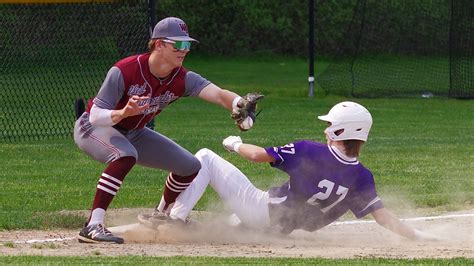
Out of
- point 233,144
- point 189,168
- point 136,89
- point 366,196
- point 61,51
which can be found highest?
point 136,89

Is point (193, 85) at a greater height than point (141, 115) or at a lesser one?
greater

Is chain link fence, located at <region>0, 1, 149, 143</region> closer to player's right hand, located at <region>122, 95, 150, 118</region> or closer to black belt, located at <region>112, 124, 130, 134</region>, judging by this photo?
black belt, located at <region>112, 124, 130, 134</region>

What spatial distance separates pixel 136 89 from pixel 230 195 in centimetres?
117

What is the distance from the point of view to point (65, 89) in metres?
16.7

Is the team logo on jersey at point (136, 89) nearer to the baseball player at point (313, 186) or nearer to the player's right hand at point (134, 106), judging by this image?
the player's right hand at point (134, 106)

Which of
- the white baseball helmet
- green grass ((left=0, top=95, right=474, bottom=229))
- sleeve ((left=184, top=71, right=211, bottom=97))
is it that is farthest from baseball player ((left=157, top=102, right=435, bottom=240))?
green grass ((left=0, top=95, right=474, bottom=229))

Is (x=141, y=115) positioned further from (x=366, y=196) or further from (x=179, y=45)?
(x=366, y=196)

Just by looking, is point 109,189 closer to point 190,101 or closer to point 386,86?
point 190,101

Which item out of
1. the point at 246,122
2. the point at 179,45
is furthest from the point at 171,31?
the point at 246,122

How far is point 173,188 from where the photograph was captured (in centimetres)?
906

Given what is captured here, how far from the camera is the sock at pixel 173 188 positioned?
9000mm

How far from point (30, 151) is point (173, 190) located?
19.4 feet

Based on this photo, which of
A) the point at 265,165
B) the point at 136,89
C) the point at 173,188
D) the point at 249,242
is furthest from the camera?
the point at 265,165

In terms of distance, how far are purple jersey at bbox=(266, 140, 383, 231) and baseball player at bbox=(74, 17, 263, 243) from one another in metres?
0.55
